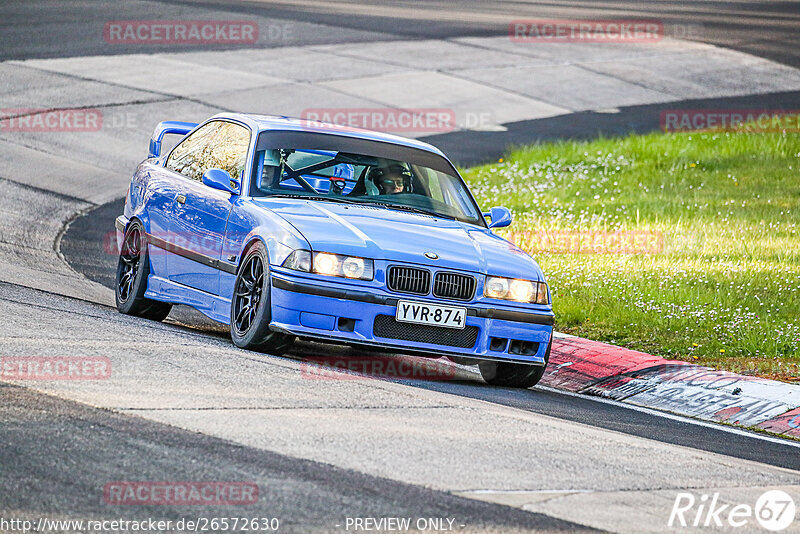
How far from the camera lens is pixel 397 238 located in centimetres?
833

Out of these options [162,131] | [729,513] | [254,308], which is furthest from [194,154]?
[729,513]

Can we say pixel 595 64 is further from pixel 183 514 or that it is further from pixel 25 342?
pixel 183 514

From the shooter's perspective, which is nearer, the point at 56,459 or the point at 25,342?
the point at 56,459

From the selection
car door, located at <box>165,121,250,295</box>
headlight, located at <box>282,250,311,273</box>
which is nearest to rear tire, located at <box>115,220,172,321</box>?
car door, located at <box>165,121,250,295</box>

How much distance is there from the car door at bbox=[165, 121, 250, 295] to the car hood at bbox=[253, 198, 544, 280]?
1.54 feet

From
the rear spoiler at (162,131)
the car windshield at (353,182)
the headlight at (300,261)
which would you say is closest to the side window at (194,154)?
the rear spoiler at (162,131)

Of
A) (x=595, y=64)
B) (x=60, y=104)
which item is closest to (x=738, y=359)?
(x=60, y=104)

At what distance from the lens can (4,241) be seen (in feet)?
42.5

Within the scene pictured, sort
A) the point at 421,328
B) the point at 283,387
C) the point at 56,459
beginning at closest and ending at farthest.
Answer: the point at 56,459 → the point at 283,387 → the point at 421,328

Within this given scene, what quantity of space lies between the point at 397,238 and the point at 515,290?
84 cm

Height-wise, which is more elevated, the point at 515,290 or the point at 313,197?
the point at 313,197

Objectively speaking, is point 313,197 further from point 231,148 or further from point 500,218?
point 500,218

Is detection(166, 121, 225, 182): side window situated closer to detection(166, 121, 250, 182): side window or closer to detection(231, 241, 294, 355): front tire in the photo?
detection(166, 121, 250, 182): side window

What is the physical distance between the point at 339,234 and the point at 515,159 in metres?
12.8
